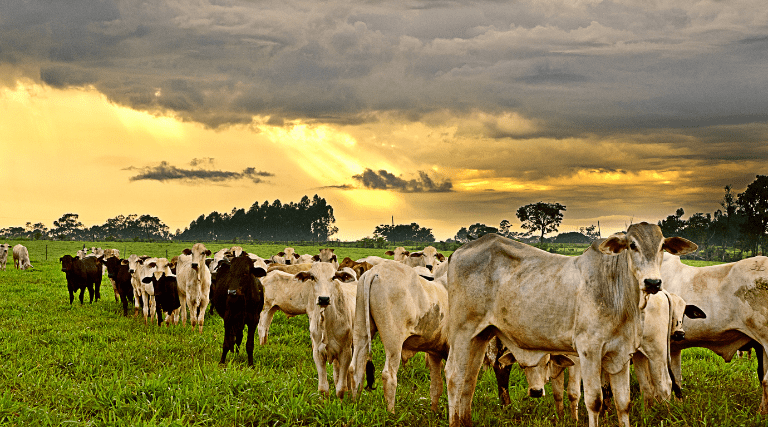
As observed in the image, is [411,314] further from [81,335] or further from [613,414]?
[81,335]

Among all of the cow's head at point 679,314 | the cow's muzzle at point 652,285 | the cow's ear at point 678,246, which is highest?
the cow's ear at point 678,246

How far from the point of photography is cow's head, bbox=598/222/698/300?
6.03 meters

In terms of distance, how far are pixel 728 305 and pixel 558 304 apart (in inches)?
176

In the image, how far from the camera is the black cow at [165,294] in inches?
653

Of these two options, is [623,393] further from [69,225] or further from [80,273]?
[69,225]

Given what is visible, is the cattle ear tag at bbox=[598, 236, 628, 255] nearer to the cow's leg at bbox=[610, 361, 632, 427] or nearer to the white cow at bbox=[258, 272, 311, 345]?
the cow's leg at bbox=[610, 361, 632, 427]

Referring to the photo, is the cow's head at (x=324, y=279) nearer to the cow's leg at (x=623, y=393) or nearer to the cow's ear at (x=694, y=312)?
the cow's leg at (x=623, y=393)

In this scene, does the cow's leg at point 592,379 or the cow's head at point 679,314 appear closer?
the cow's leg at point 592,379

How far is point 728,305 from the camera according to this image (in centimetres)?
913

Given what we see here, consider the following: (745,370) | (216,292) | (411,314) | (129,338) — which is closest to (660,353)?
(411,314)

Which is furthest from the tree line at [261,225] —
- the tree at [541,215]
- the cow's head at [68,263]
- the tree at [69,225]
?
the cow's head at [68,263]

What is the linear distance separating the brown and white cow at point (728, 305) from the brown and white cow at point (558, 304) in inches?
122

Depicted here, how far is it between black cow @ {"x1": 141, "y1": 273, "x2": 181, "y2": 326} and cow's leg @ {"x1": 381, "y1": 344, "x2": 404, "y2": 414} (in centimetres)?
1074

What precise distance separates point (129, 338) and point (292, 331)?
424 centimetres
